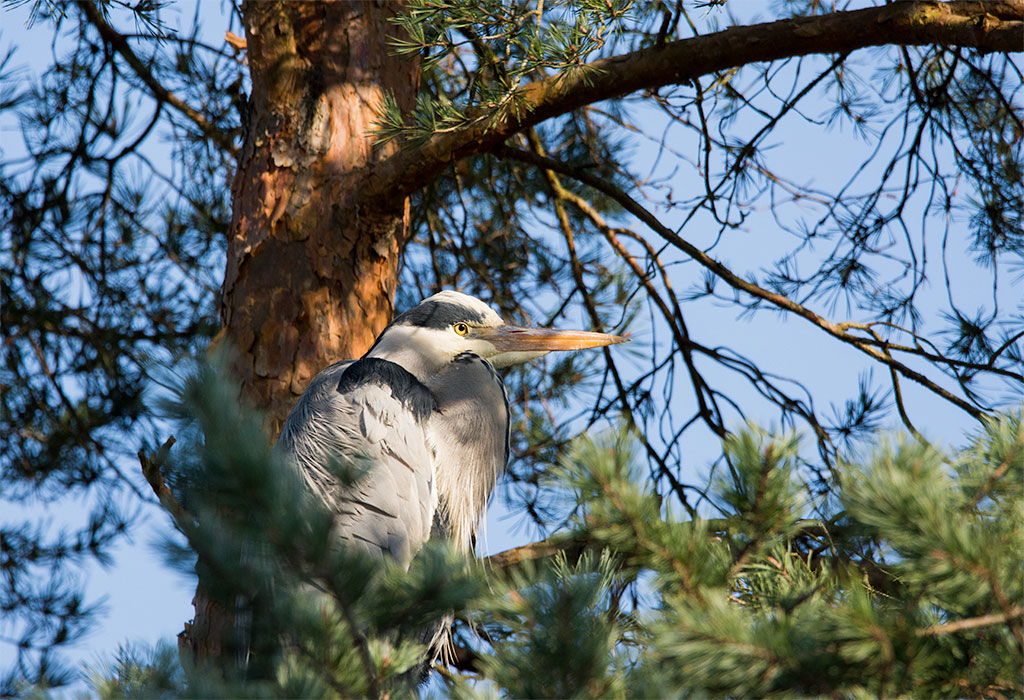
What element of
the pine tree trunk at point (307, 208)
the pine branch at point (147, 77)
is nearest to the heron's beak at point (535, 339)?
the pine tree trunk at point (307, 208)

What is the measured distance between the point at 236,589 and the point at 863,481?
2.00 feet

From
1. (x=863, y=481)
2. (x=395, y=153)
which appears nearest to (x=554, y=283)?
(x=395, y=153)

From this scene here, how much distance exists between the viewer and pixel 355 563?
855 millimetres

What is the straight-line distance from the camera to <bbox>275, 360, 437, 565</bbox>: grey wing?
79.2 inches

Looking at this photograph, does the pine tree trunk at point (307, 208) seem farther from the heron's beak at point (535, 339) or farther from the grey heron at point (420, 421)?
the heron's beak at point (535, 339)

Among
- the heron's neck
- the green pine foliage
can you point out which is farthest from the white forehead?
the green pine foliage

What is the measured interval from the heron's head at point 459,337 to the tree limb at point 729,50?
0.44m

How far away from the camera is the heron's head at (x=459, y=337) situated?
240 centimetres

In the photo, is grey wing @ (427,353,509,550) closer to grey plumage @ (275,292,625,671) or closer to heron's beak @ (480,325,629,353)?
grey plumage @ (275,292,625,671)

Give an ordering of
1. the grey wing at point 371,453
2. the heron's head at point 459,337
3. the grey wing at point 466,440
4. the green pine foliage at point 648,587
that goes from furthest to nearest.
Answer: the heron's head at point 459,337
the grey wing at point 466,440
the grey wing at point 371,453
the green pine foliage at point 648,587

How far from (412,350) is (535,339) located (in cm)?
36

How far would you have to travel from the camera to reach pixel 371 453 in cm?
201

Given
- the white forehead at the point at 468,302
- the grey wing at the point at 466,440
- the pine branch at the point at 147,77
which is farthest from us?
the pine branch at the point at 147,77

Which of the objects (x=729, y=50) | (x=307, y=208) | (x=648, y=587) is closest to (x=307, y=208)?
(x=307, y=208)
